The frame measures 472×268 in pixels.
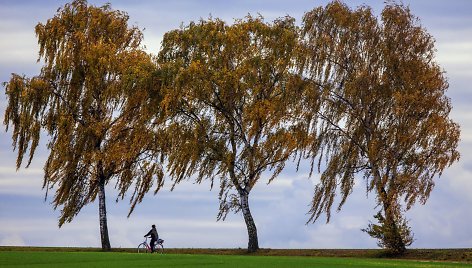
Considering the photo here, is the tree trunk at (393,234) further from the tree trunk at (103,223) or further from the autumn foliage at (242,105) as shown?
the tree trunk at (103,223)

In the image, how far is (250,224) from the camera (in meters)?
52.2

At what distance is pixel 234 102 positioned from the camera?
52.4m

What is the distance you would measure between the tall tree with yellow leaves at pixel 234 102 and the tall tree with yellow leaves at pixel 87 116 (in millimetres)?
2340

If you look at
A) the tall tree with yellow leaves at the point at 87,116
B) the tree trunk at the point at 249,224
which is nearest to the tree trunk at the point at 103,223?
the tall tree with yellow leaves at the point at 87,116

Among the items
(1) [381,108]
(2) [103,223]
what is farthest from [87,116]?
(1) [381,108]

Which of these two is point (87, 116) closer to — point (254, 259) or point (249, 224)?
point (249, 224)

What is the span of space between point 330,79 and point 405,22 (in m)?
5.97

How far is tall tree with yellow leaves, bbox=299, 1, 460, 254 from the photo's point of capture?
46875 mm

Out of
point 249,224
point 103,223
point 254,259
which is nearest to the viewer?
point 254,259

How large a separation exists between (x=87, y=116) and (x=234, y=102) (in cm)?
1044

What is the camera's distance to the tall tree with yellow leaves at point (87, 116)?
53.8 m

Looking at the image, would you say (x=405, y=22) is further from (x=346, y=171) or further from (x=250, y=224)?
(x=250, y=224)

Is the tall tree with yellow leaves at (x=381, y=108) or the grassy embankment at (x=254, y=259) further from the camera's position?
the tall tree with yellow leaves at (x=381, y=108)

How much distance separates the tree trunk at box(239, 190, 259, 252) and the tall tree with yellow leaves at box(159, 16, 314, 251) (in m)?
0.06
